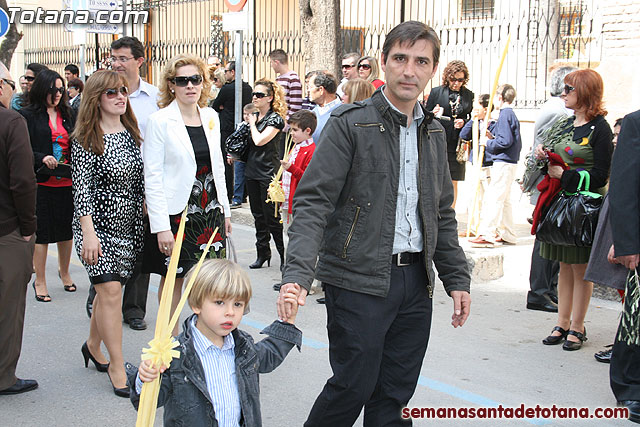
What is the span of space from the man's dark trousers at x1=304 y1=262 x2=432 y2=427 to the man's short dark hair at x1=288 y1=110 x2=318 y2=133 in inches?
149

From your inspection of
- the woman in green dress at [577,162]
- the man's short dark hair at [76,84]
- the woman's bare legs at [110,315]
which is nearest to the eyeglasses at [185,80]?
the woman's bare legs at [110,315]

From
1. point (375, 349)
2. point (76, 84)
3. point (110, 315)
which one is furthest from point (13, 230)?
point (76, 84)

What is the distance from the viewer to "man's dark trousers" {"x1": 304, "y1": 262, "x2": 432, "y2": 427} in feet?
10.8

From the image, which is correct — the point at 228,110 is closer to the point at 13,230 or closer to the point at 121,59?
the point at 121,59

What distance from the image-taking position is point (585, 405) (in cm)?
473

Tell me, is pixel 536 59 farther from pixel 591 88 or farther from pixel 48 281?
pixel 48 281

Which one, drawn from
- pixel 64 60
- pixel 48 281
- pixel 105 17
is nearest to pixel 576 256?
pixel 48 281

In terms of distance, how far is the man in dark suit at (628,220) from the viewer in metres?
4.34

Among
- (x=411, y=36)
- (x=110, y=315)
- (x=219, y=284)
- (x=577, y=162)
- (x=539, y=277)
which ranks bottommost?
(x=539, y=277)

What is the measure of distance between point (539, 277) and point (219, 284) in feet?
14.9

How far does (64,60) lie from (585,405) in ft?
71.8

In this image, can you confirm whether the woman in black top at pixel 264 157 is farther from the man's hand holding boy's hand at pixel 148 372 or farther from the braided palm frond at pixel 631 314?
→ the man's hand holding boy's hand at pixel 148 372

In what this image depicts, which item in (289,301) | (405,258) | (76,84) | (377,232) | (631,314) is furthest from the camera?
(76,84)

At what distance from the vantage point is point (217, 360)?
295 cm
